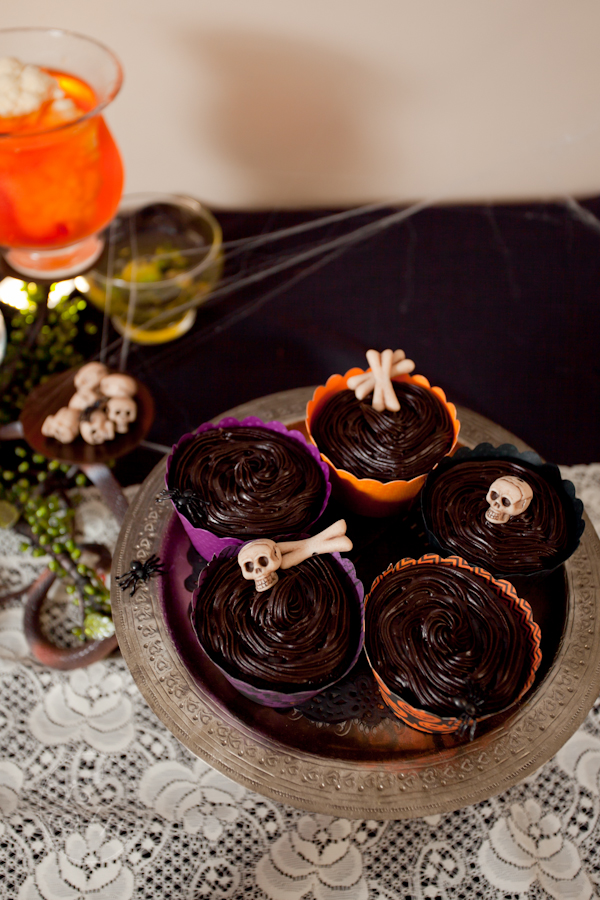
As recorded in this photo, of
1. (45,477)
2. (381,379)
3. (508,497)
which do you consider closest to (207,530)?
(381,379)

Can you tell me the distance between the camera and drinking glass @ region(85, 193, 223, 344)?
2387 mm

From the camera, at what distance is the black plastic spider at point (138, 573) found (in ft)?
4.99

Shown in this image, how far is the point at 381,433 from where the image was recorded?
162 centimetres

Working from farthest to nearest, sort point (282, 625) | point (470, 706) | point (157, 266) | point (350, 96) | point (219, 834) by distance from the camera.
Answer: point (157, 266) < point (350, 96) < point (219, 834) < point (282, 625) < point (470, 706)

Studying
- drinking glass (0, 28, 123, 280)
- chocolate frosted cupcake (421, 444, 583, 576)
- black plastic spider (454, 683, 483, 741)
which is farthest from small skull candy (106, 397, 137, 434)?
black plastic spider (454, 683, 483, 741)

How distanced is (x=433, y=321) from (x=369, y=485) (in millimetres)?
1179

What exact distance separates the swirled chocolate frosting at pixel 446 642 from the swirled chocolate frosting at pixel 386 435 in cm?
25

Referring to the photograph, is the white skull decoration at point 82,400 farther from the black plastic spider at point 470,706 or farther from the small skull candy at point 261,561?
the black plastic spider at point 470,706

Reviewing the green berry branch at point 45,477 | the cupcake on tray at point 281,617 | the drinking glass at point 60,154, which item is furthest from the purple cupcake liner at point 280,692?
the drinking glass at point 60,154

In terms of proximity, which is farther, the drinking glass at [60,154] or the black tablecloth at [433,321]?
the black tablecloth at [433,321]

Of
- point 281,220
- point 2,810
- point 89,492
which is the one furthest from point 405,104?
point 2,810

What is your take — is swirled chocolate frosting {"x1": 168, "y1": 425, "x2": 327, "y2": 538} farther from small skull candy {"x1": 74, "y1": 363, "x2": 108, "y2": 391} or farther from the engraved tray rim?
small skull candy {"x1": 74, "y1": 363, "x2": 108, "y2": 391}

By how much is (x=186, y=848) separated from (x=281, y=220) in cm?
211

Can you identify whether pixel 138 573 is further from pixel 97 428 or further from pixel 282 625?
pixel 97 428
